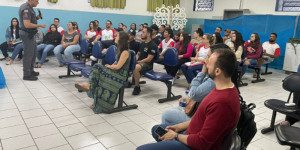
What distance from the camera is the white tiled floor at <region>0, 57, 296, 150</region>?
8.63 feet

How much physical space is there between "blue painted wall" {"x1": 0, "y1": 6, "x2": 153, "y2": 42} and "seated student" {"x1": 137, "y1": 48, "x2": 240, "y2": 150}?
25.8ft

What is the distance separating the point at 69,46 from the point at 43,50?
43.6 inches

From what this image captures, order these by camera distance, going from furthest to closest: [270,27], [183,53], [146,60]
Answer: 1. [270,27]
2. [183,53]
3. [146,60]

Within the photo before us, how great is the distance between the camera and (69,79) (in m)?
5.30

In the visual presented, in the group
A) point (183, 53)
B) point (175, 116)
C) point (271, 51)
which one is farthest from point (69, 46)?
point (271, 51)

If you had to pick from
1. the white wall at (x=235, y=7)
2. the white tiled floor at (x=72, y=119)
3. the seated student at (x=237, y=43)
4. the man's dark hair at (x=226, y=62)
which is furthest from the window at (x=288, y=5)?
the man's dark hair at (x=226, y=62)

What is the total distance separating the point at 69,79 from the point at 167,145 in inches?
166

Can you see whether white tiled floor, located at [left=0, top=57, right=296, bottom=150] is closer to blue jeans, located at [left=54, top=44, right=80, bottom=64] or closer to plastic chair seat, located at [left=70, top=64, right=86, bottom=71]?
plastic chair seat, located at [left=70, top=64, right=86, bottom=71]

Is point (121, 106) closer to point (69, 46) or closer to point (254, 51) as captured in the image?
point (69, 46)

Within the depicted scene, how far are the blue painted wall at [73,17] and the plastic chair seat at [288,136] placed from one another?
26.4ft

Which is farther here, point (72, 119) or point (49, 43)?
point (49, 43)

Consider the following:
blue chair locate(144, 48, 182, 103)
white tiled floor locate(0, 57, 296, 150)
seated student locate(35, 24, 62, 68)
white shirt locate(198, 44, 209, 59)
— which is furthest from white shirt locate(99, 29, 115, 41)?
white shirt locate(198, 44, 209, 59)

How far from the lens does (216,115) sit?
137 cm

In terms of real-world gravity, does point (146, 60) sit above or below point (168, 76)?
above
